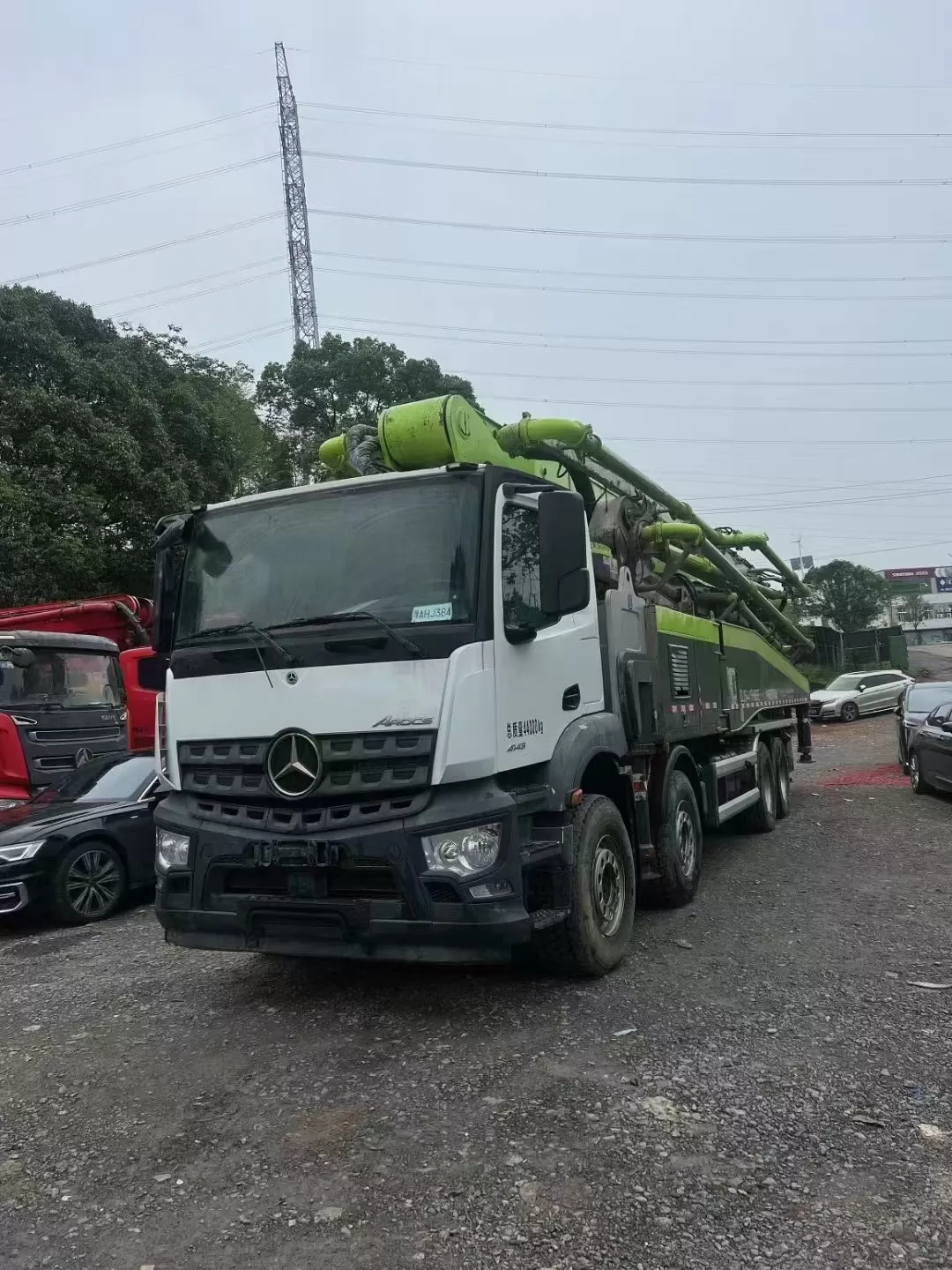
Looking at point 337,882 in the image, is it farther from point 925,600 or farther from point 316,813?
point 925,600

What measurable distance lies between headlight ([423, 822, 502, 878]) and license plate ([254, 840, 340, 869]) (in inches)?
17.6

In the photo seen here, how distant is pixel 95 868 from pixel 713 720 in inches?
203

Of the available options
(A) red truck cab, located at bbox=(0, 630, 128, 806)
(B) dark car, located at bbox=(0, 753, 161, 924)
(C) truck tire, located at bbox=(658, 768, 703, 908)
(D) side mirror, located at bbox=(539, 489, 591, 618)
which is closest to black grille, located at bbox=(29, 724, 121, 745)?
(A) red truck cab, located at bbox=(0, 630, 128, 806)

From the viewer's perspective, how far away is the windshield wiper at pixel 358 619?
442 cm

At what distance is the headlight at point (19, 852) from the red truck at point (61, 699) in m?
3.31

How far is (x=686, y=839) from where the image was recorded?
7016 mm

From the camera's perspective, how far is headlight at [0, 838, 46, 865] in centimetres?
711

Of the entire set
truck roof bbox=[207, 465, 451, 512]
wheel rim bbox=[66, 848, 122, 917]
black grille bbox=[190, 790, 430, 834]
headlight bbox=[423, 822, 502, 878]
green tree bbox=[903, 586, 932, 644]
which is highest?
green tree bbox=[903, 586, 932, 644]

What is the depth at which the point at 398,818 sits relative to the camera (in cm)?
433

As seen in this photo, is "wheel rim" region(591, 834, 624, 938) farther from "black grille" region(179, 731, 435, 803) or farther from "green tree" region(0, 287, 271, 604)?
"green tree" region(0, 287, 271, 604)

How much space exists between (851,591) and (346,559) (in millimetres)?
55479

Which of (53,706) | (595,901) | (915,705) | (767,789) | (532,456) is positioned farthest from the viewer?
(915,705)

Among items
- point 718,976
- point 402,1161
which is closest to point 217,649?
point 402,1161

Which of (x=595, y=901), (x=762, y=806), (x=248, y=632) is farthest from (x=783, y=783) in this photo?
(x=248, y=632)
